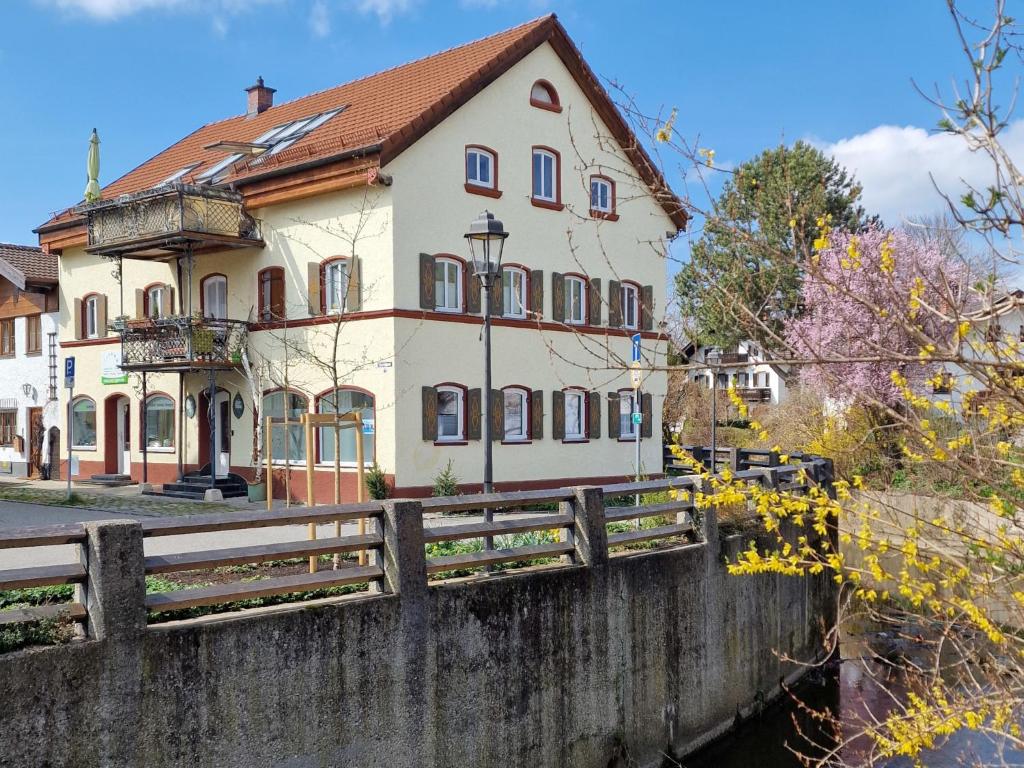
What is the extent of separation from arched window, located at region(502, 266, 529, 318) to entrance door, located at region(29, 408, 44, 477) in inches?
622

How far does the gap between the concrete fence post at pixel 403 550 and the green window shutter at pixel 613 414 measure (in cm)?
1881

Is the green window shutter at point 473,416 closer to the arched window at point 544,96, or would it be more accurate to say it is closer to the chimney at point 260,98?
the arched window at point 544,96

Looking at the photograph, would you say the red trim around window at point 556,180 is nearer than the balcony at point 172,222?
No

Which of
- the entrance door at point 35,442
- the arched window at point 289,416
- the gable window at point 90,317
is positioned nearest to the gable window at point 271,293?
the arched window at point 289,416

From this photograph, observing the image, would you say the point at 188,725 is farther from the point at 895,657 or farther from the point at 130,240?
the point at 130,240

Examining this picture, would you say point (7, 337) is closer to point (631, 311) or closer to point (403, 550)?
point (631, 311)

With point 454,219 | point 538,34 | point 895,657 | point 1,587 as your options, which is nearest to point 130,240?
point 454,219

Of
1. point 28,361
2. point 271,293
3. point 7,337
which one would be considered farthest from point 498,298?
point 7,337

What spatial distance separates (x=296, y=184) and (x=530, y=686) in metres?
16.3

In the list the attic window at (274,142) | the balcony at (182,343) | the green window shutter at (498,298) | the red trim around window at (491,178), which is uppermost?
the attic window at (274,142)

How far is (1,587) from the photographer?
6520 mm

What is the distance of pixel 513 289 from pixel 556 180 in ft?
10.2

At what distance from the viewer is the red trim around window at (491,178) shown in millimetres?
24156

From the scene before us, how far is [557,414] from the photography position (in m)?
25.8
